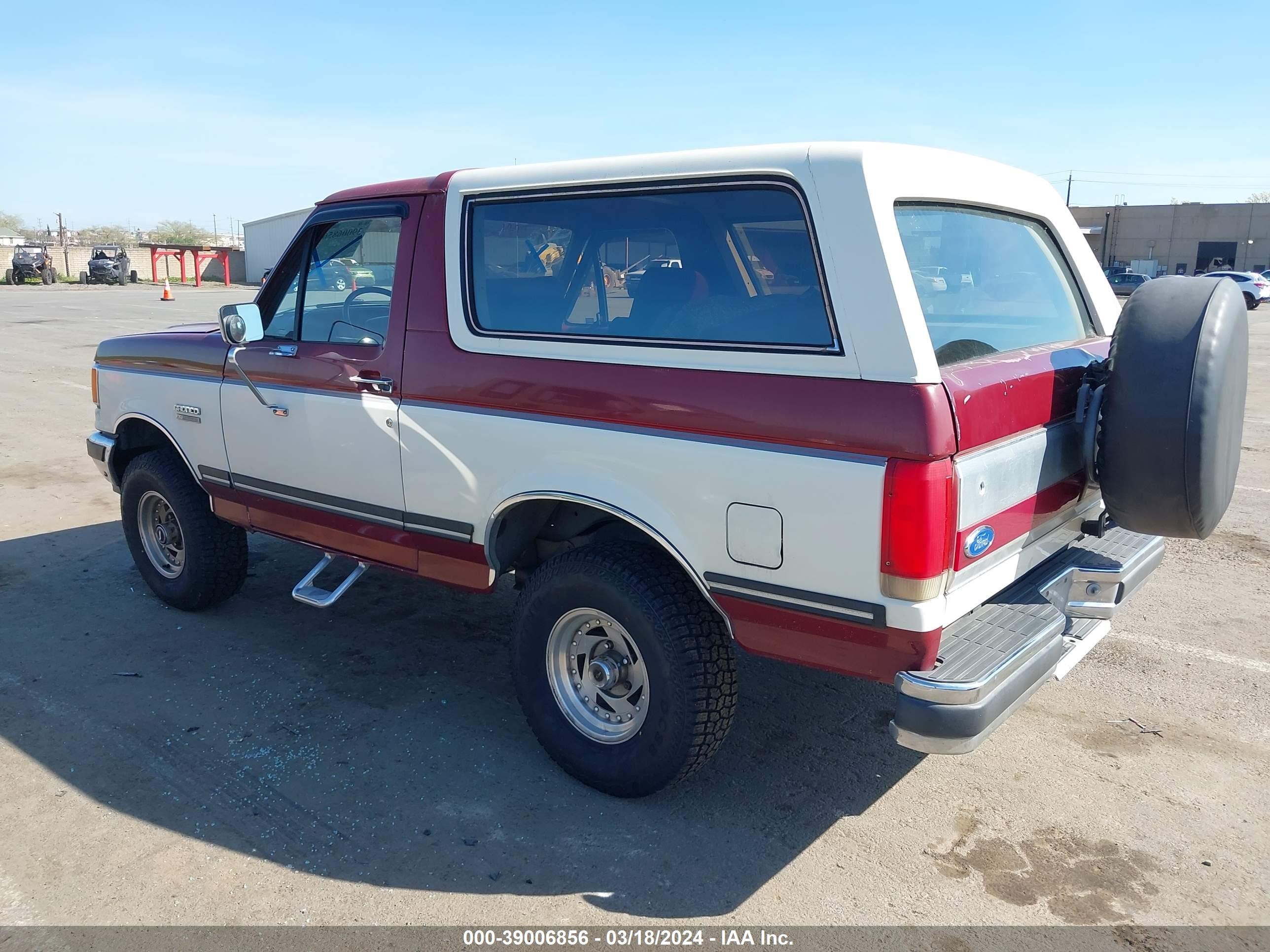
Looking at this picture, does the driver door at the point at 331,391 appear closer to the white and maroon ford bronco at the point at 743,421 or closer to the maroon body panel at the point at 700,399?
the white and maroon ford bronco at the point at 743,421

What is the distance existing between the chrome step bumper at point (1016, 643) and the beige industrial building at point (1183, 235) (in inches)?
2453

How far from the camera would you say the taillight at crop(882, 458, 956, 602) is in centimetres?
254

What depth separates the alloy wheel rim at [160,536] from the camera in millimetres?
5121

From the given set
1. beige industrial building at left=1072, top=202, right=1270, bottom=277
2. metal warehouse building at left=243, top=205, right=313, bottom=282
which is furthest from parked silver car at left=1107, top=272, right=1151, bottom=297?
metal warehouse building at left=243, top=205, right=313, bottom=282

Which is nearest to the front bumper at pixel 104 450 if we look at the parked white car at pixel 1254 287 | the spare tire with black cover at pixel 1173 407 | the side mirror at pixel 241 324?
the side mirror at pixel 241 324

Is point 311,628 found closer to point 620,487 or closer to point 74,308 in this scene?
point 620,487

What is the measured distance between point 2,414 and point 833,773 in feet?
34.9

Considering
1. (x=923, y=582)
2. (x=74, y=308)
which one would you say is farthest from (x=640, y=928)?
(x=74, y=308)

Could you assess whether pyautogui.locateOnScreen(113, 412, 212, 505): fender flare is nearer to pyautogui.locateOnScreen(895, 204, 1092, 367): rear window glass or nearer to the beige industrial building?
pyautogui.locateOnScreen(895, 204, 1092, 367): rear window glass

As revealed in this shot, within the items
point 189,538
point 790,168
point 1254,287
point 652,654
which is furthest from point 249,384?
point 1254,287

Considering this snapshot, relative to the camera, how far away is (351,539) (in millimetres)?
4148

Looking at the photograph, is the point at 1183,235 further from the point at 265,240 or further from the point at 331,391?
the point at 331,391

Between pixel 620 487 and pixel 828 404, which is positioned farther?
pixel 620 487

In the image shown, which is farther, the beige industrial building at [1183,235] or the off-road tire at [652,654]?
the beige industrial building at [1183,235]
